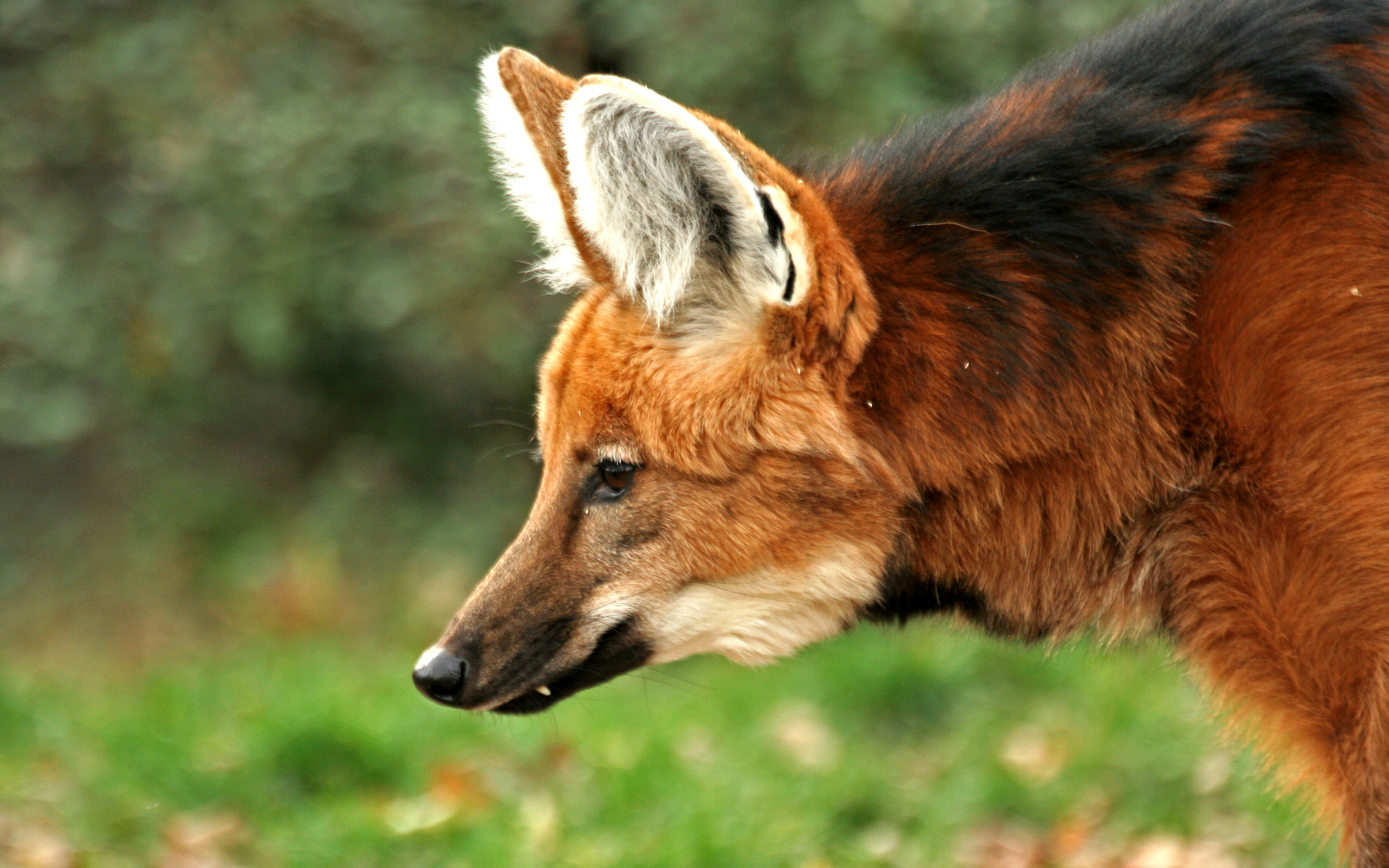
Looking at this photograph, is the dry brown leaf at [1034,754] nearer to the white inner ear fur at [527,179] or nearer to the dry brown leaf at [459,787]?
the dry brown leaf at [459,787]

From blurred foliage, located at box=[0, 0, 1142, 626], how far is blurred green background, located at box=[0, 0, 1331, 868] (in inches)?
0.7

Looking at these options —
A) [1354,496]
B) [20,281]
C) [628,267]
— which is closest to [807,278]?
[628,267]

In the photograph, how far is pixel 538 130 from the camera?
2.38 m

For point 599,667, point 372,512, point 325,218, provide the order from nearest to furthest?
→ point 599,667, point 325,218, point 372,512

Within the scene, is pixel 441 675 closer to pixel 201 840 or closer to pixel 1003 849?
pixel 201 840

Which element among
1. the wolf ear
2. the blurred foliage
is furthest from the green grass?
the blurred foliage

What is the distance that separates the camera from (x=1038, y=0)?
194 inches

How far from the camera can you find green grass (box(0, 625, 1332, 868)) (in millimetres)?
3395

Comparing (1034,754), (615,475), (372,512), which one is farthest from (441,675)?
(372,512)

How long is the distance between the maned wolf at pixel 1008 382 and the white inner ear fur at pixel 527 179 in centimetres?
1

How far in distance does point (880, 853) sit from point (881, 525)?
4.74 feet

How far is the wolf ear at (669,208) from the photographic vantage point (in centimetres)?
212

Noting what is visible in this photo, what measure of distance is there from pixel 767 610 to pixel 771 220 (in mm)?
734

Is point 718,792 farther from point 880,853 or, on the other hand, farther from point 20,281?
point 20,281
